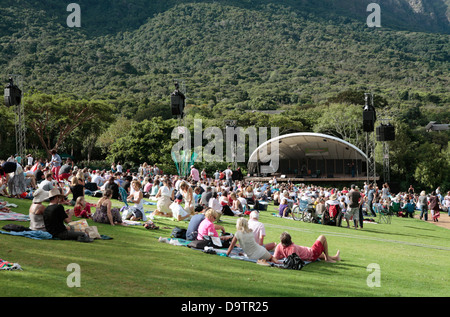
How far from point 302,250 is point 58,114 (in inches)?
1681

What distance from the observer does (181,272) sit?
628cm

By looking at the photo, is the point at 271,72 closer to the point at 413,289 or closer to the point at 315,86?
the point at 315,86

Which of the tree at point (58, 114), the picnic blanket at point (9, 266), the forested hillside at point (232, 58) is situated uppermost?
the forested hillside at point (232, 58)

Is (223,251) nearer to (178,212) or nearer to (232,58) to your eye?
(178,212)

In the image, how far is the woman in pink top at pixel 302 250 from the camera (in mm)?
7812

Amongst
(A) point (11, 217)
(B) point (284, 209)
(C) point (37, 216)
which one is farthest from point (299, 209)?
(C) point (37, 216)

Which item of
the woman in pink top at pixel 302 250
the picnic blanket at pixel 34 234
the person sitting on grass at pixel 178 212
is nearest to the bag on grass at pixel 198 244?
the woman in pink top at pixel 302 250

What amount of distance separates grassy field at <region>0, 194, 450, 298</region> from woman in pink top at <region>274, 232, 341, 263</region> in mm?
158

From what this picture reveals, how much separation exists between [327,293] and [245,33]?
447 feet

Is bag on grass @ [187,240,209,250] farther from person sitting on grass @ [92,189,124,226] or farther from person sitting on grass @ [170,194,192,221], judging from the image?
person sitting on grass @ [170,194,192,221]

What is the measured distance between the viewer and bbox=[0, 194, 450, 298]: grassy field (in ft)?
17.2

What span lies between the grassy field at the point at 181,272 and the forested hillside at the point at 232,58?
4732 cm

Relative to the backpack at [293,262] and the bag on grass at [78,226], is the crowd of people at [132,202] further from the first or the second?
the backpack at [293,262]

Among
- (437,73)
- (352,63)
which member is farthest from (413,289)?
(352,63)
